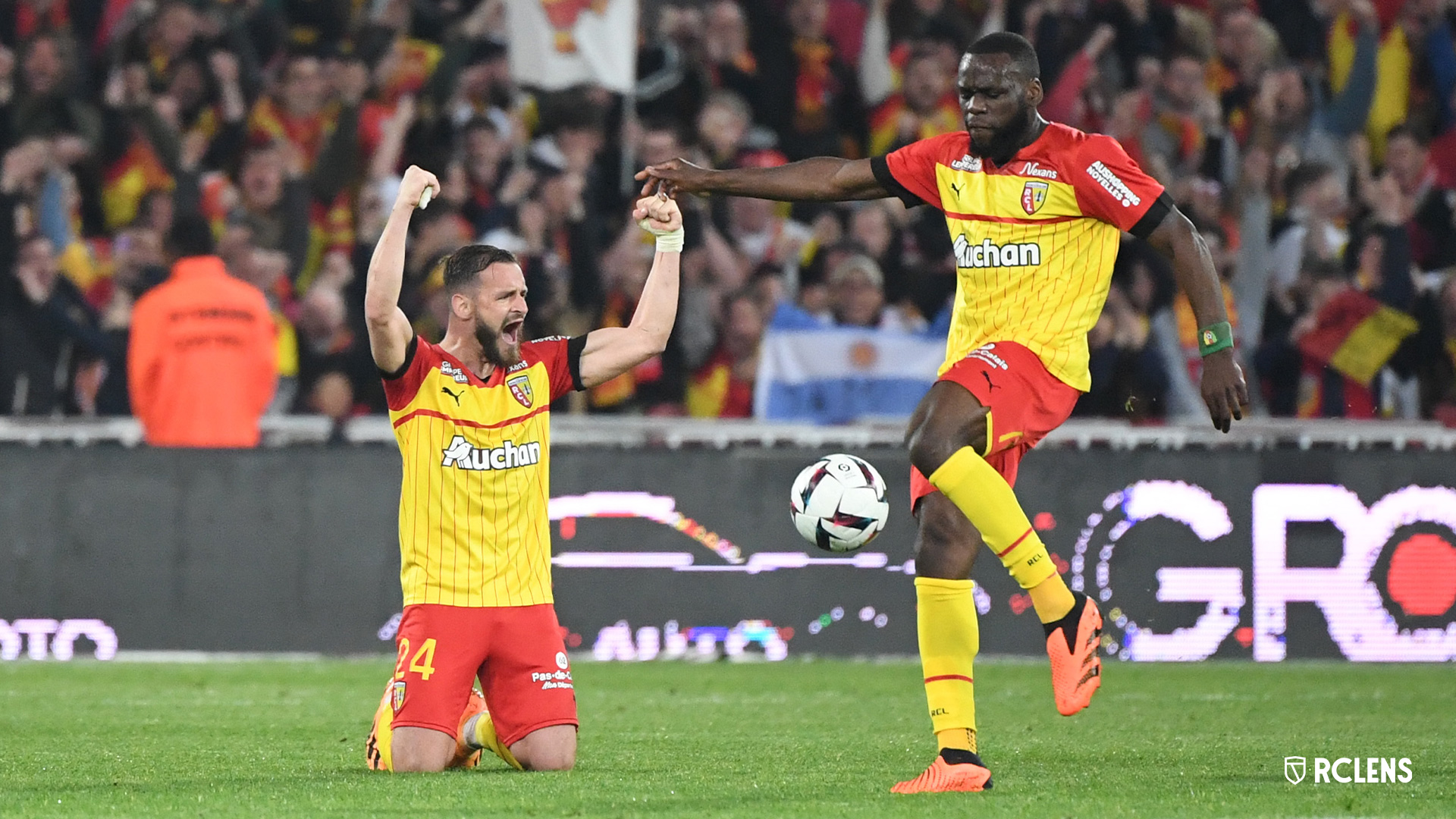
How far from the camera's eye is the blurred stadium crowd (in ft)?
40.6

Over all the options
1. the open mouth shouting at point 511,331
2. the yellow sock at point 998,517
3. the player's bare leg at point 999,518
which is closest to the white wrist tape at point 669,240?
the open mouth shouting at point 511,331

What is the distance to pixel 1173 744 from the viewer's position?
7309 mm

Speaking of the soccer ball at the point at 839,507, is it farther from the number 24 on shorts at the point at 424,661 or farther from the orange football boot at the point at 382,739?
the orange football boot at the point at 382,739

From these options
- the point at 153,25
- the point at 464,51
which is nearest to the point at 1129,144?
the point at 464,51

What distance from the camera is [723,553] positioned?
10.9 metres

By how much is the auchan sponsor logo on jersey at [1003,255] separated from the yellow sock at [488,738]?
6.80ft

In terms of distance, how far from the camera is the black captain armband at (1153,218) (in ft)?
19.5

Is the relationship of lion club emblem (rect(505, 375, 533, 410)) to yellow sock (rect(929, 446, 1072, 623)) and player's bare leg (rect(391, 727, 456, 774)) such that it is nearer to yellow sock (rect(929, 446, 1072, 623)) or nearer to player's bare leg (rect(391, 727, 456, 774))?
player's bare leg (rect(391, 727, 456, 774))

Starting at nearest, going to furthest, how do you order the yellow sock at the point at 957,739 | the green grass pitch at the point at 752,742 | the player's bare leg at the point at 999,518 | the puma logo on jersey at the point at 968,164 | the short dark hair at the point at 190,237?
the green grass pitch at the point at 752,742 < the player's bare leg at the point at 999,518 < the yellow sock at the point at 957,739 < the puma logo on jersey at the point at 968,164 < the short dark hair at the point at 190,237

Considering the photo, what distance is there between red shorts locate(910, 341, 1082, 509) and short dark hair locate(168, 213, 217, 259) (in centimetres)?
624

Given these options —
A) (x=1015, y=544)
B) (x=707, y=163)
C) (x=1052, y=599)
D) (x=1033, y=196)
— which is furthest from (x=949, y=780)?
(x=707, y=163)

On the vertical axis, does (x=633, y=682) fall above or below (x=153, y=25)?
below

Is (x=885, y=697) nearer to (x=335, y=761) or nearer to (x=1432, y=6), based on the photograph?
(x=335, y=761)

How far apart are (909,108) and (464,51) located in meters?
3.08
